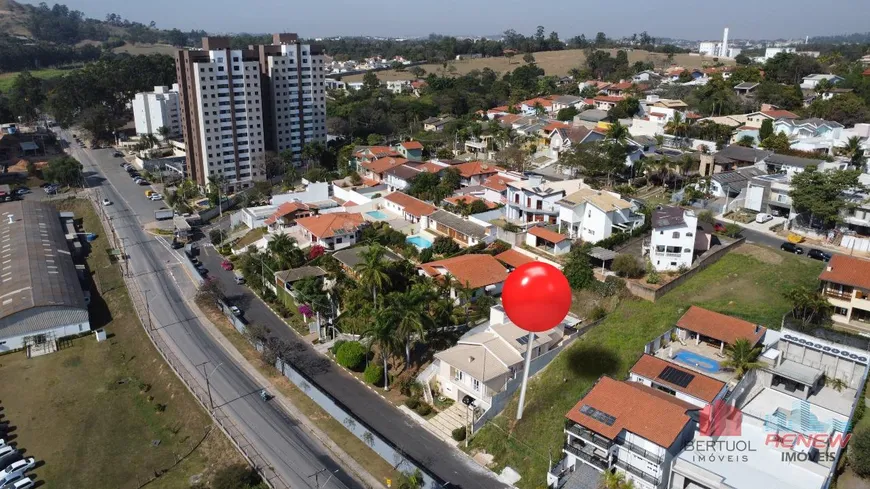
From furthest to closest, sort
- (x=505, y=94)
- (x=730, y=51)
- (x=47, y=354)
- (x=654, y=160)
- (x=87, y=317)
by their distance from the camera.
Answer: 1. (x=730, y=51)
2. (x=505, y=94)
3. (x=654, y=160)
4. (x=87, y=317)
5. (x=47, y=354)

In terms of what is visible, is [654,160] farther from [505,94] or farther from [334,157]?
[505,94]

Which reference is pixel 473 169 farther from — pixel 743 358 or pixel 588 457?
pixel 588 457

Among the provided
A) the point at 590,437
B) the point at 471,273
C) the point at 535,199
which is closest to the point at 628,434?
the point at 590,437

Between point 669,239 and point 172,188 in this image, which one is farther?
point 172,188

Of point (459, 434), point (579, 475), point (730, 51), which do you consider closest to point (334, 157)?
point (459, 434)

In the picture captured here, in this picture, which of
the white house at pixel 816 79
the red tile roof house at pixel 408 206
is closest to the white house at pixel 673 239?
the red tile roof house at pixel 408 206

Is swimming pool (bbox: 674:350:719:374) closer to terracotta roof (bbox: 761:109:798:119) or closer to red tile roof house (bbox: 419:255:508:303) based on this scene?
red tile roof house (bbox: 419:255:508:303)
